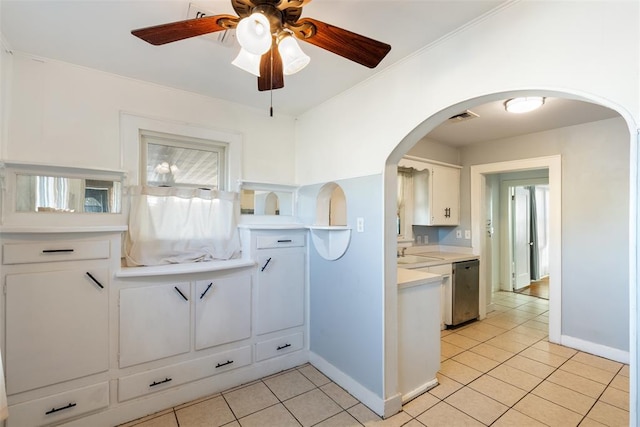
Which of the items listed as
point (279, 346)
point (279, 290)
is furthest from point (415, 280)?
point (279, 346)

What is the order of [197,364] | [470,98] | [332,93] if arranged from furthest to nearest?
[332,93]
[197,364]
[470,98]

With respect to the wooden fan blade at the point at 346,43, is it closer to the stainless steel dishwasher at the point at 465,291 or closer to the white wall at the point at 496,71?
the white wall at the point at 496,71

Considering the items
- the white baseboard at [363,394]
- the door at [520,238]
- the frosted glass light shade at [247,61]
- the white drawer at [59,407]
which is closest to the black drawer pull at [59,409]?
the white drawer at [59,407]

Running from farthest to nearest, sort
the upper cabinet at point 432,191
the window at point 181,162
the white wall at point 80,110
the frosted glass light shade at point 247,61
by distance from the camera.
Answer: the upper cabinet at point 432,191 < the window at point 181,162 < the white wall at point 80,110 < the frosted glass light shade at point 247,61

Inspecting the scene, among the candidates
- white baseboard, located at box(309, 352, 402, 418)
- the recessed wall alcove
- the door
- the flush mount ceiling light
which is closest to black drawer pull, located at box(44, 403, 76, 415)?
white baseboard, located at box(309, 352, 402, 418)

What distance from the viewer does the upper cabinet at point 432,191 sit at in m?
3.75

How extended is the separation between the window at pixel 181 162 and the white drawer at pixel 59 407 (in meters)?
1.51

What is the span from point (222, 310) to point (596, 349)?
374 centimetres

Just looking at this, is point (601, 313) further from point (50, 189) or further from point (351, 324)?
point (50, 189)

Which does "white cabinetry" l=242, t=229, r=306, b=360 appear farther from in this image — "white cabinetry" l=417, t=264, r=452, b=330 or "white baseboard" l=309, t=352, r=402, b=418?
"white cabinetry" l=417, t=264, r=452, b=330

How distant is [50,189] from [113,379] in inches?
54.2

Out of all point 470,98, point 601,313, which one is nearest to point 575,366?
point 601,313

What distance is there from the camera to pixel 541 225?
6.31 m

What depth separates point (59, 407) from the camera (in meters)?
1.80
